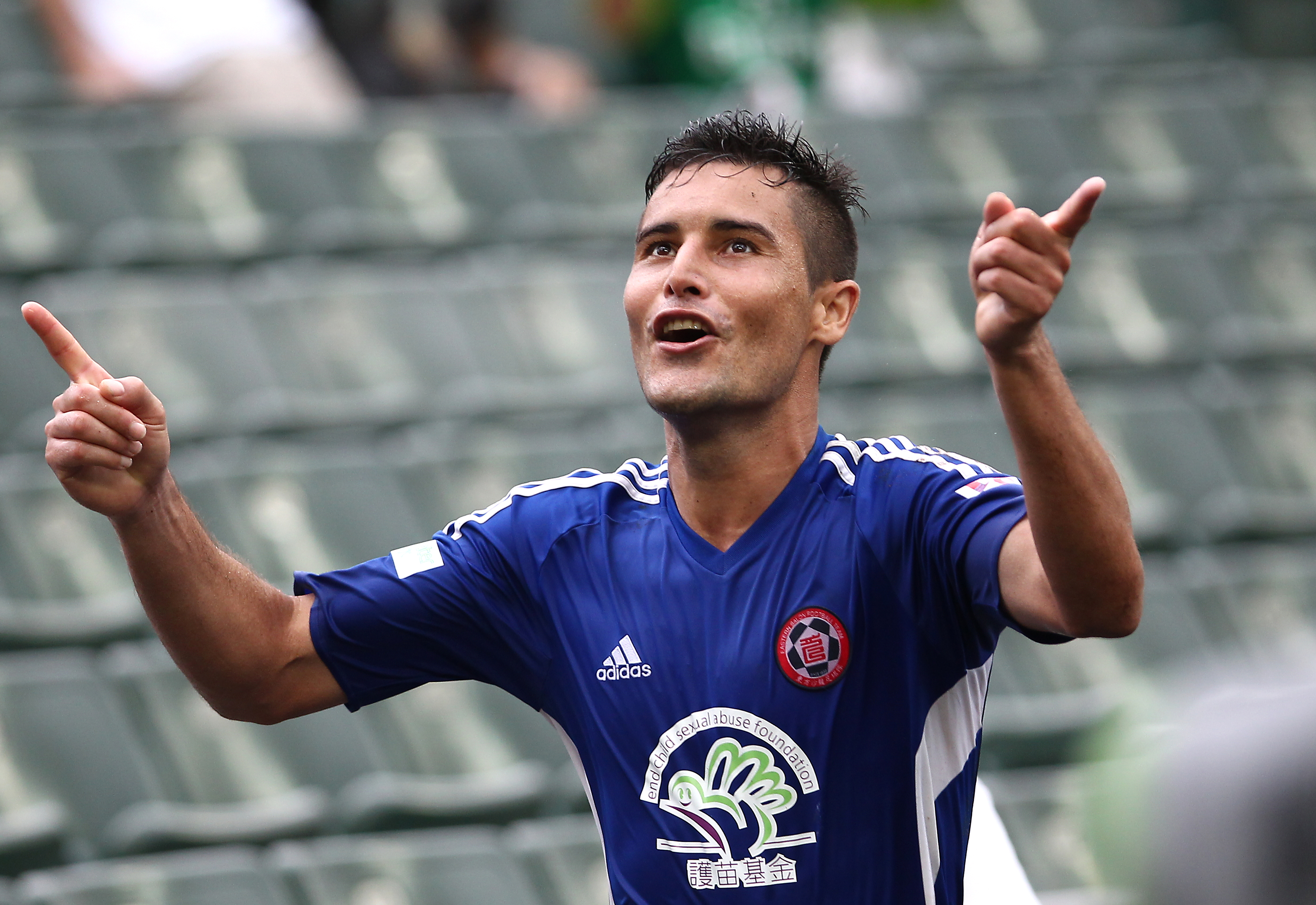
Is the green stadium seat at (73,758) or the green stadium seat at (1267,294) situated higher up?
the green stadium seat at (1267,294)

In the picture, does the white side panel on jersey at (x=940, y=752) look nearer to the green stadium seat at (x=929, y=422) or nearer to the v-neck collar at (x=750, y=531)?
the v-neck collar at (x=750, y=531)

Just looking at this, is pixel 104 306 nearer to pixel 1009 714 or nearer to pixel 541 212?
pixel 541 212

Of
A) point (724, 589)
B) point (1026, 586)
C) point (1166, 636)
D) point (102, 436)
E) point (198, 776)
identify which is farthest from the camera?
point (1166, 636)

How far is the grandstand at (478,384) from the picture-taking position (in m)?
3.90

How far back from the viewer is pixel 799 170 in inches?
92.1

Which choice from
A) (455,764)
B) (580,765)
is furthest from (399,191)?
(580,765)

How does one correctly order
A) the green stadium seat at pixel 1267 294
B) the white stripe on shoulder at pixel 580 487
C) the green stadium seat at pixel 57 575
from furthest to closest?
the green stadium seat at pixel 1267 294 < the green stadium seat at pixel 57 575 < the white stripe on shoulder at pixel 580 487

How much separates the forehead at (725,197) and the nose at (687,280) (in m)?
0.07

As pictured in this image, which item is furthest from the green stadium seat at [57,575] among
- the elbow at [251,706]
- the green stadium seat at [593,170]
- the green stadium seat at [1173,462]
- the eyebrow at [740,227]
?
the green stadium seat at [1173,462]

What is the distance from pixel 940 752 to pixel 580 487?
27.6 inches

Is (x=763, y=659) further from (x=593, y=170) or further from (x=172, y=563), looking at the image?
(x=593, y=170)

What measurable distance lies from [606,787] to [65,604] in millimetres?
2745

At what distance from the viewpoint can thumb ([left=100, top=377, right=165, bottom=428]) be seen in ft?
6.89

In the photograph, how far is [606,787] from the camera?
2205 millimetres
